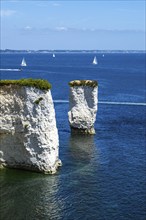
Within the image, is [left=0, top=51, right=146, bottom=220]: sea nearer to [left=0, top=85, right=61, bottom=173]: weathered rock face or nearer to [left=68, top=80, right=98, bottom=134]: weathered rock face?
[left=0, top=85, right=61, bottom=173]: weathered rock face

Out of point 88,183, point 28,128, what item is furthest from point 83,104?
point 88,183

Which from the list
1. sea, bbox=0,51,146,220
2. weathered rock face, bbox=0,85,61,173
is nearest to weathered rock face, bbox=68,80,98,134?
sea, bbox=0,51,146,220

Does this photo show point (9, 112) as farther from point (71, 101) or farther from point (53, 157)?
point (71, 101)

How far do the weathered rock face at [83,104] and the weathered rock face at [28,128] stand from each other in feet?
63.7

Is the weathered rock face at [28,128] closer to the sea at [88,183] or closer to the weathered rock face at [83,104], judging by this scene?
the sea at [88,183]

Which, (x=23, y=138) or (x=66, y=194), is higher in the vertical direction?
(x=23, y=138)

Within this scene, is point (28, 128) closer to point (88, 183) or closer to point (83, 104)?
point (88, 183)

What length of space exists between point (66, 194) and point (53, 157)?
255 inches

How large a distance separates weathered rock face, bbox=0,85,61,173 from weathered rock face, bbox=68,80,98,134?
1943 centimetres

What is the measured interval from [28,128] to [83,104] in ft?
72.3

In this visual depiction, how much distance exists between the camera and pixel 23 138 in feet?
151

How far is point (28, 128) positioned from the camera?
4519cm

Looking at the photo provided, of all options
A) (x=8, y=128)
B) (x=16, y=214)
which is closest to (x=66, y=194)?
(x=16, y=214)

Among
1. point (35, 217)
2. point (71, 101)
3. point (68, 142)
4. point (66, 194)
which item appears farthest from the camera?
point (71, 101)
